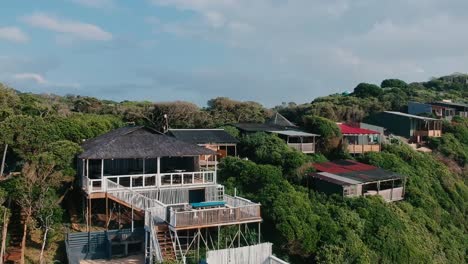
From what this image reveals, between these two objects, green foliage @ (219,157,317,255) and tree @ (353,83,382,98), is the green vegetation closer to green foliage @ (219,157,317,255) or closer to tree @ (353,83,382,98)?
green foliage @ (219,157,317,255)

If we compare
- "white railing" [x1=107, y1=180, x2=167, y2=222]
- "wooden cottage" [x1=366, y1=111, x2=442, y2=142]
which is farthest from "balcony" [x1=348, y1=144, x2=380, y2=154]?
"white railing" [x1=107, y1=180, x2=167, y2=222]

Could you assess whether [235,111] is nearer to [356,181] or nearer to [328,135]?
[328,135]

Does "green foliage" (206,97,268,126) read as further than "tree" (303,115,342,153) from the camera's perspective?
Yes

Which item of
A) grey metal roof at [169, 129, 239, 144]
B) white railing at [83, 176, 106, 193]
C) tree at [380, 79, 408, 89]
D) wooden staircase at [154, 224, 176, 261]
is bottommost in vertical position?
wooden staircase at [154, 224, 176, 261]

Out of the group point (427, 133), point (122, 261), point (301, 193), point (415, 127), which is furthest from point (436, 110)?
point (122, 261)

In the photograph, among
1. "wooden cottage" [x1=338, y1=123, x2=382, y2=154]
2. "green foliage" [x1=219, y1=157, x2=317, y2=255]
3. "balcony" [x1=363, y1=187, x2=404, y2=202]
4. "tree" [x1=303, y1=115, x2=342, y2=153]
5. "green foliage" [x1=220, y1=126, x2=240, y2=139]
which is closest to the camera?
"green foliage" [x1=219, y1=157, x2=317, y2=255]

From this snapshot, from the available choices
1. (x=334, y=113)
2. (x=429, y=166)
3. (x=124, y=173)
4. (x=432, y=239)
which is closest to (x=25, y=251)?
(x=124, y=173)

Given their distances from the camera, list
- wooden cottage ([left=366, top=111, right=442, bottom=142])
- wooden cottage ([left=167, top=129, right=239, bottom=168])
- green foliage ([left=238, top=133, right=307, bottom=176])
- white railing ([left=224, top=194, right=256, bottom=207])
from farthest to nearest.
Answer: wooden cottage ([left=366, top=111, right=442, bottom=142]), wooden cottage ([left=167, top=129, right=239, bottom=168]), green foliage ([left=238, top=133, right=307, bottom=176]), white railing ([left=224, top=194, right=256, bottom=207])

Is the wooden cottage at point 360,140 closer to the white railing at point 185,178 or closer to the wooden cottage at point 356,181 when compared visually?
the wooden cottage at point 356,181

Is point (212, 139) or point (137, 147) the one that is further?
point (212, 139)
